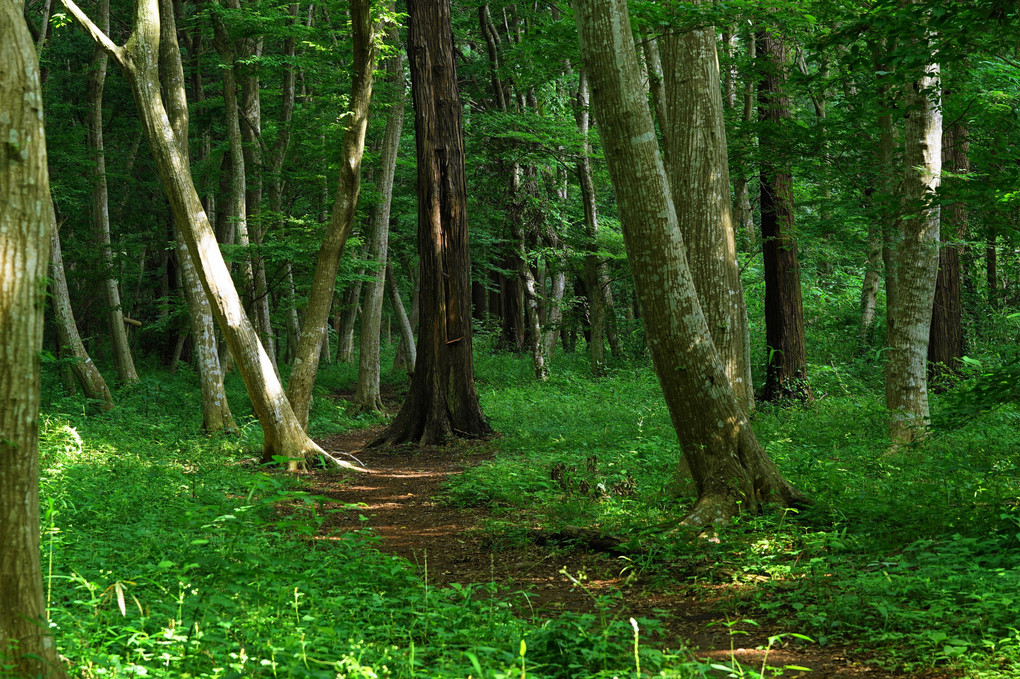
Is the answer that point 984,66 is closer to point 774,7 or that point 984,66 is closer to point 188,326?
point 774,7

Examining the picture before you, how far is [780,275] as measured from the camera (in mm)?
13047

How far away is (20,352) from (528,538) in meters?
4.16

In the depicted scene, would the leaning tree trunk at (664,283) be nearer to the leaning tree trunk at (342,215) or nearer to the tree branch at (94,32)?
the leaning tree trunk at (342,215)

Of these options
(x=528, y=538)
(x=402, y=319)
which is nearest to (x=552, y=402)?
(x=402, y=319)

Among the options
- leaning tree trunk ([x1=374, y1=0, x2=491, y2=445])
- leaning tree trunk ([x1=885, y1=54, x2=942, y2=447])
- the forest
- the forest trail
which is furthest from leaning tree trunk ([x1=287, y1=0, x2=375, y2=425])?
leaning tree trunk ([x1=885, y1=54, x2=942, y2=447])

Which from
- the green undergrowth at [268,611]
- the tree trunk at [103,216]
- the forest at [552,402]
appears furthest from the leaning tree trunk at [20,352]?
the tree trunk at [103,216]

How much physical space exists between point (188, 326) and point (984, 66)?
17.6 meters

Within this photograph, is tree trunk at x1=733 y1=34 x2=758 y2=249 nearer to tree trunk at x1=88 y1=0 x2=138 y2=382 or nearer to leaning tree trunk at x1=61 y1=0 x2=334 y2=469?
leaning tree trunk at x1=61 y1=0 x2=334 y2=469

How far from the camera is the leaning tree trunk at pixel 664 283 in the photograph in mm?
5344

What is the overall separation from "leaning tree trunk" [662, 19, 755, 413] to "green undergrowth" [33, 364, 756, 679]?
3.30m

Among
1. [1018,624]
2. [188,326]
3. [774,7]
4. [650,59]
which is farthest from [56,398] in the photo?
[1018,624]

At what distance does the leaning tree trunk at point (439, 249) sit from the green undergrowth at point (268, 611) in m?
4.83

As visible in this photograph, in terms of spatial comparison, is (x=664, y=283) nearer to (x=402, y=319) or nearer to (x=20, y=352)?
(x=20, y=352)

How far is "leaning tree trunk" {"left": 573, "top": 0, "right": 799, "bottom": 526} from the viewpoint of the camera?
17.5 ft
